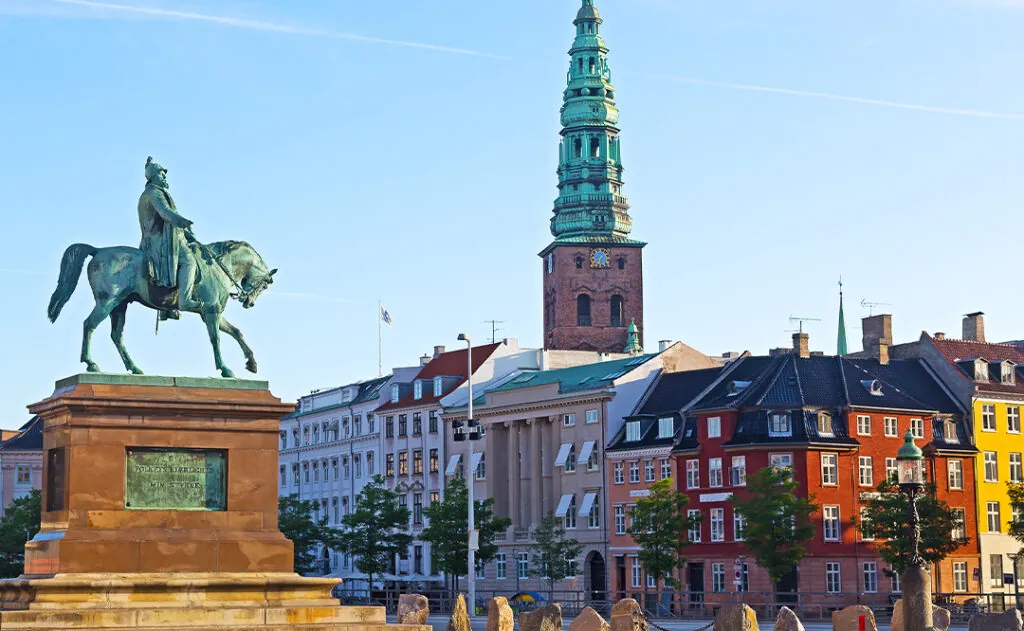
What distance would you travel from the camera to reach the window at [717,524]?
301 feet

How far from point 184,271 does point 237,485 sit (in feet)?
14.4

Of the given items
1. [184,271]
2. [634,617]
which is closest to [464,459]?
[634,617]

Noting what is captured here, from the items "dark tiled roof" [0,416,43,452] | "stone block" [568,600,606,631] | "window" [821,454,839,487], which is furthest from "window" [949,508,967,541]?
"dark tiled roof" [0,416,43,452]

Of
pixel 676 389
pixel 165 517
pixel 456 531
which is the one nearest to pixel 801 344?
pixel 676 389

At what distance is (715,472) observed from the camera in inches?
3647

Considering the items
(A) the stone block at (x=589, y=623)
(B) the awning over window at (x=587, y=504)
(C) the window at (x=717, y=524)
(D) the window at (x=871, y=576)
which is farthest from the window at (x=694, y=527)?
(A) the stone block at (x=589, y=623)

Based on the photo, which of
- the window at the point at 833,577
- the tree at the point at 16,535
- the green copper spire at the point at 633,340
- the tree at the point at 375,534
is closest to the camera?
the window at the point at 833,577

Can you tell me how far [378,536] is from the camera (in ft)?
333

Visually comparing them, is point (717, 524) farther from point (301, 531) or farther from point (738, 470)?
point (301, 531)

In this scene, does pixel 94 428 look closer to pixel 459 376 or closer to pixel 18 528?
pixel 18 528

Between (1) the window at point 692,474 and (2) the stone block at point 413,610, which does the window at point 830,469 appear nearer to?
(1) the window at point 692,474

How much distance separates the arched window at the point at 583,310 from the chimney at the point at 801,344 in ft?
225

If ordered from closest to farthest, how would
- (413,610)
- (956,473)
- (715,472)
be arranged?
1. (413,610)
2. (715,472)
3. (956,473)

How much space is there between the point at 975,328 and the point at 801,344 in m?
14.1
